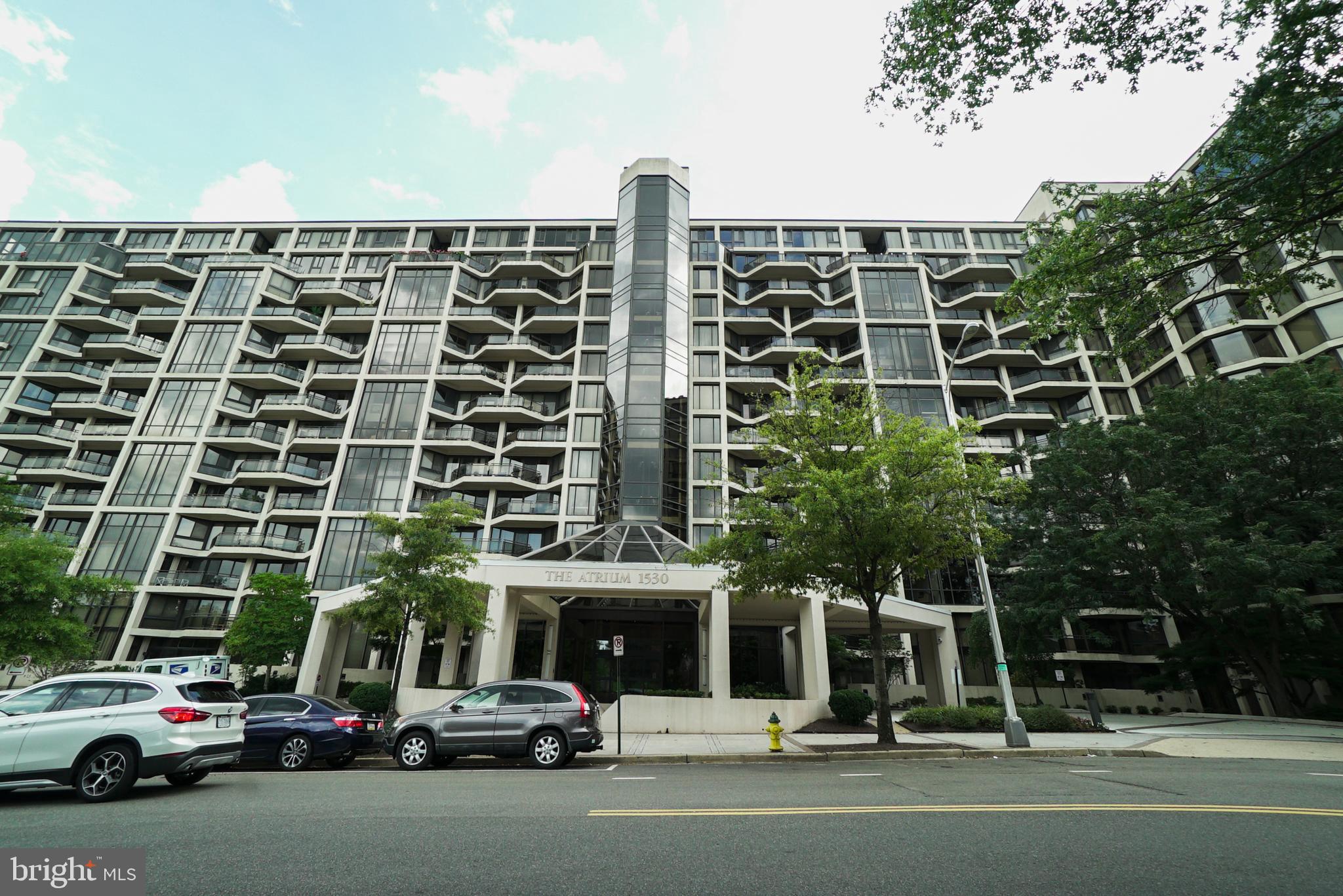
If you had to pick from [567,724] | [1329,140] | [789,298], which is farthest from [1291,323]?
[567,724]

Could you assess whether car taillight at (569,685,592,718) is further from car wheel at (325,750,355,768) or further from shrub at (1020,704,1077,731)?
shrub at (1020,704,1077,731)

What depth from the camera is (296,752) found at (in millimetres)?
12406

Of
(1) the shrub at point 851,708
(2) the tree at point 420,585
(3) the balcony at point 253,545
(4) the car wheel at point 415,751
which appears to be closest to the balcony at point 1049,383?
(1) the shrub at point 851,708

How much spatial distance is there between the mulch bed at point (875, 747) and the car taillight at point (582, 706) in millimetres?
6091

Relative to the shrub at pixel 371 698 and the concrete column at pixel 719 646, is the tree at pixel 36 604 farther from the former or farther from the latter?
the concrete column at pixel 719 646

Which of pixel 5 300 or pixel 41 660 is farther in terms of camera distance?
pixel 5 300

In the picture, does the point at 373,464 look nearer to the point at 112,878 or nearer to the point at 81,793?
the point at 81,793

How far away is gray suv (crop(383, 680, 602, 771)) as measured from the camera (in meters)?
11.9

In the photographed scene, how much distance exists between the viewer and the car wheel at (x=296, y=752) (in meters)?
12.4

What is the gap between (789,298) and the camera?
49.5 metres

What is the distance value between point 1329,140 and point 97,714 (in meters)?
16.8

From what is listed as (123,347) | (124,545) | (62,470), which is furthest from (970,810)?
(123,347)

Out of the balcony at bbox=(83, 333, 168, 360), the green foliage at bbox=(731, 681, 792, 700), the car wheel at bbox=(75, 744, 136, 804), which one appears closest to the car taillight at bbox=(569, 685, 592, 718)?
the car wheel at bbox=(75, 744, 136, 804)

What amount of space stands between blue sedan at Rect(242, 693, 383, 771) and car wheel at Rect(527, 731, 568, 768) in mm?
4251
